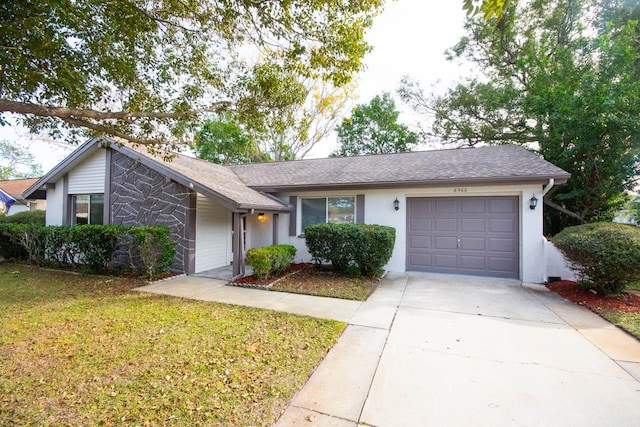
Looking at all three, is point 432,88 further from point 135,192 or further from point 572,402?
point 572,402

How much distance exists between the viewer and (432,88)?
1748 cm

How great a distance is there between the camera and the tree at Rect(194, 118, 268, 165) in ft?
76.9

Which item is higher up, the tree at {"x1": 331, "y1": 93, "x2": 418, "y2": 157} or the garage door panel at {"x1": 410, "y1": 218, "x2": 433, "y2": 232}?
the tree at {"x1": 331, "y1": 93, "x2": 418, "y2": 157}

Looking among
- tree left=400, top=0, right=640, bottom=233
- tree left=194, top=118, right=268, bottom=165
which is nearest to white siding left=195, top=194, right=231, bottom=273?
tree left=400, top=0, right=640, bottom=233

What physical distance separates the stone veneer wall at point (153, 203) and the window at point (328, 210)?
3747 mm

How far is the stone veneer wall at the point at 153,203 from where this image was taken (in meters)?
8.23

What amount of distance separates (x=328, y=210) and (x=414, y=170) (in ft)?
10.4

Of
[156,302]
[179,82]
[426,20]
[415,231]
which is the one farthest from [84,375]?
[415,231]

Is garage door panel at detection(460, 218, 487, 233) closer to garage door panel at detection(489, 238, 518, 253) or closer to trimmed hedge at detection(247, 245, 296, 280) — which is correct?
garage door panel at detection(489, 238, 518, 253)

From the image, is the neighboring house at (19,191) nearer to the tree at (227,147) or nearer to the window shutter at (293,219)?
the tree at (227,147)

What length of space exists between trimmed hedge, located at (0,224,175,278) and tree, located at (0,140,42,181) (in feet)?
131

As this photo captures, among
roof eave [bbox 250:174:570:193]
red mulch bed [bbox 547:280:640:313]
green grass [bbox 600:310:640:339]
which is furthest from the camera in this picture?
roof eave [bbox 250:174:570:193]

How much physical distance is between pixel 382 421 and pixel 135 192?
9.59 meters

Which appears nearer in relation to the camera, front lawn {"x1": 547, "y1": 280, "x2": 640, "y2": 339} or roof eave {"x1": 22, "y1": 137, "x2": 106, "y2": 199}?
front lawn {"x1": 547, "y1": 280, "x2": 640, "y2": 339}
